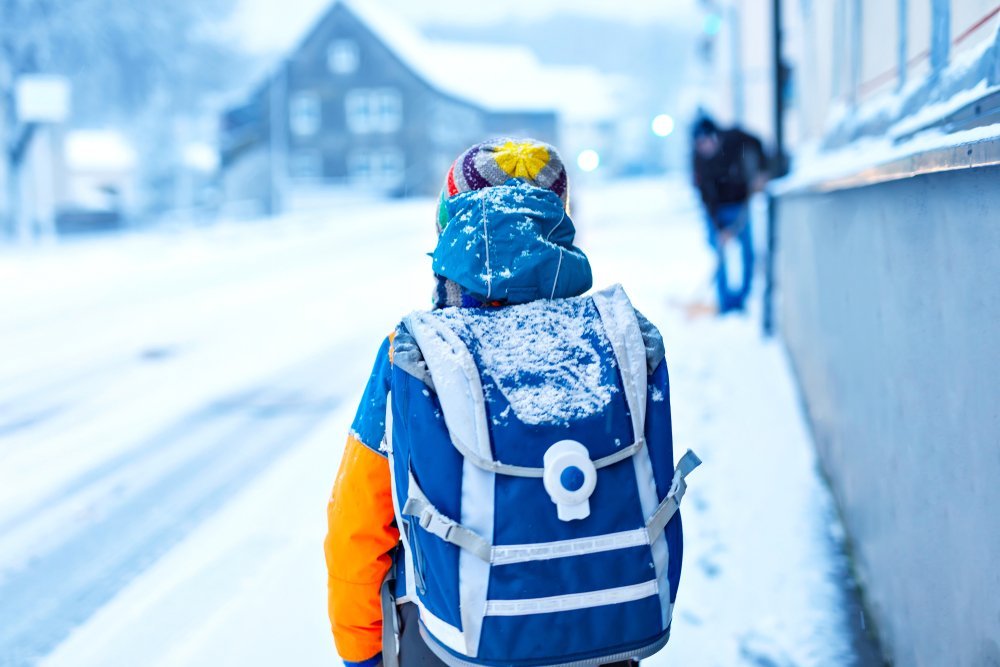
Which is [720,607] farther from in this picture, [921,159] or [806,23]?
[806,23]

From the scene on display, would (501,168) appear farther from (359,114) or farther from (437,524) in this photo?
(359,114)

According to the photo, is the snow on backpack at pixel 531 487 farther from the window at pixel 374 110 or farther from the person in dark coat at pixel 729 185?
the window at pixel 374 110

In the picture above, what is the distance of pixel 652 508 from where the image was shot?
5.29 feet

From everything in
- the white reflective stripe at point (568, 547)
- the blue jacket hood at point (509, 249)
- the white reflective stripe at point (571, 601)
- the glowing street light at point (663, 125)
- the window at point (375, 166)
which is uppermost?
the window at point (375, 166)

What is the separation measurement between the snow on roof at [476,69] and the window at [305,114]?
16.5ft

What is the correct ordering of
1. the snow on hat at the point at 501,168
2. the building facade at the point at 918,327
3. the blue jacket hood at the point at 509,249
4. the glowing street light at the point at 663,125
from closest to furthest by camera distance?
the blue jacket hood at the point at 509,249 < the snow on hat at the point at 501,168 < the building facade at the point at 918,327 < the glowing street light at the point at 663,125

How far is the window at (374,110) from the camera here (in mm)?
53438

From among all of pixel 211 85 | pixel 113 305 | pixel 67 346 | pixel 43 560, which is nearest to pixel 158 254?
pixel 113 305

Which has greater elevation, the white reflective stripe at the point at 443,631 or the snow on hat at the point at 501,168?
the snow on hat at the point at 501,168

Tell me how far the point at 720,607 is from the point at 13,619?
8.46 ft

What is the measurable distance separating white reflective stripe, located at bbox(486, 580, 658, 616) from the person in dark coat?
27.8ft

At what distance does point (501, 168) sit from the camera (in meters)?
1.80

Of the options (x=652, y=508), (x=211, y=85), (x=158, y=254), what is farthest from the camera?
(x=211, y=85)

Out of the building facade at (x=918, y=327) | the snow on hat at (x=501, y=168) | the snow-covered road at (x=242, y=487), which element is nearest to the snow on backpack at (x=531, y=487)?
the snow on hat at (x=501, y=168)
